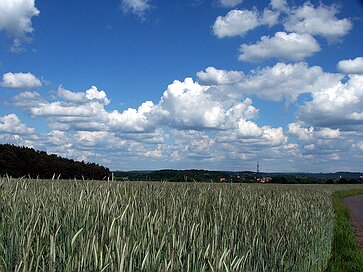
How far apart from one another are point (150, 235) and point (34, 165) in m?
33.2

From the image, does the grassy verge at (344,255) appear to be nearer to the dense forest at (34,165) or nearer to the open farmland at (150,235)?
the open farmland at (150,235)

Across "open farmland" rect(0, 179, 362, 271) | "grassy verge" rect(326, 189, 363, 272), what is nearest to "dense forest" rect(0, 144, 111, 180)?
"grassy verge" rect(326, 189, 363, 272)

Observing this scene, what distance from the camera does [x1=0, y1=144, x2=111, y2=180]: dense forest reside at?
35.2 metres

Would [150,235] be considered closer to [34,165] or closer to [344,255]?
[344,255]

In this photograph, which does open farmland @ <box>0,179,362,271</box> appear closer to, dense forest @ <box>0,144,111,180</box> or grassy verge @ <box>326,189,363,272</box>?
grassy verge @ <box>326,189,363,272</box>

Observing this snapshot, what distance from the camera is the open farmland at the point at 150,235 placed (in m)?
3.65

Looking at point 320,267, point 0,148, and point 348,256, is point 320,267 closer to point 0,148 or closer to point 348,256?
point 348,256

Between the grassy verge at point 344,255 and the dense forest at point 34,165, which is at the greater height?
the dense forest at point 34,165

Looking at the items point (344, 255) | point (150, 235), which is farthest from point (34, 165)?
point (150, 235)

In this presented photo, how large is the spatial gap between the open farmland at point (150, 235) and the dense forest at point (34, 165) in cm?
2774

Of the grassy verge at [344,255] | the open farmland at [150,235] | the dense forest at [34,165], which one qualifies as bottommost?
the grassy verge at [344,255]

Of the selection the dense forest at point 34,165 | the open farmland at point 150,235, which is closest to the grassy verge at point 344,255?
the open farmland at point 150,235

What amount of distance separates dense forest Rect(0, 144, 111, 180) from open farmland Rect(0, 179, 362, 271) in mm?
27737

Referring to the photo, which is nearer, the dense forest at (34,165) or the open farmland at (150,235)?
the open farmland at (150,235)
